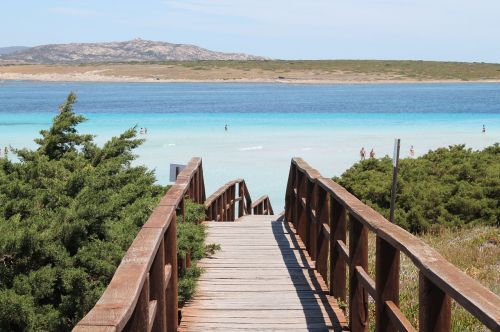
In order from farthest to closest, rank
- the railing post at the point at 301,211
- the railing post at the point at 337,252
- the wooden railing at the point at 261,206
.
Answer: the wooden railing at the point at 261,206 → the railing post at the point at 301,211 → the railing post at the point at 337,252

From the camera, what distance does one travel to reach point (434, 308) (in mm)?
3129

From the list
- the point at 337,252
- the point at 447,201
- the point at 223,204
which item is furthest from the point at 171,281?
the point at 447,201

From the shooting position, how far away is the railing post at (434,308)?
10.2 feet

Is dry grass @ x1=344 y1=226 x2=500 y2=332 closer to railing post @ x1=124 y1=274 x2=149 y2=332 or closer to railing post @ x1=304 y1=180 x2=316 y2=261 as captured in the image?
railing post @ x1=304 y1=180 x2=316 y2=261

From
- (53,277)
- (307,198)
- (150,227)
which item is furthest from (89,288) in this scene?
(307,198)

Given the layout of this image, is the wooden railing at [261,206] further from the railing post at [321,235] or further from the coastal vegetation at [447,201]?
the railing post at [321,235]

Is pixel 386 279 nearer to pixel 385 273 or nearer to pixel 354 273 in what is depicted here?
pixel 385 273

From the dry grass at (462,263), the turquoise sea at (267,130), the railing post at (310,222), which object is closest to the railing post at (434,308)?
the dry grass at (462,263)

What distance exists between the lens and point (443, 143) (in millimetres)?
37188

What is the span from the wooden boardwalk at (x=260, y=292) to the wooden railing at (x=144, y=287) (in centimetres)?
55

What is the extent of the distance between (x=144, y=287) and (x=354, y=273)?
207cm

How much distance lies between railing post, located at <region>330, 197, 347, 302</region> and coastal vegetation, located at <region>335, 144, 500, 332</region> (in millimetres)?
1669

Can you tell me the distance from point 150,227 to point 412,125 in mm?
46285

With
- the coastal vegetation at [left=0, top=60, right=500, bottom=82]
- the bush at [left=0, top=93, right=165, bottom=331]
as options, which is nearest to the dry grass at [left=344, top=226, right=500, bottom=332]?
the bush at [left=0, top=93, right=165, bottom=331]
